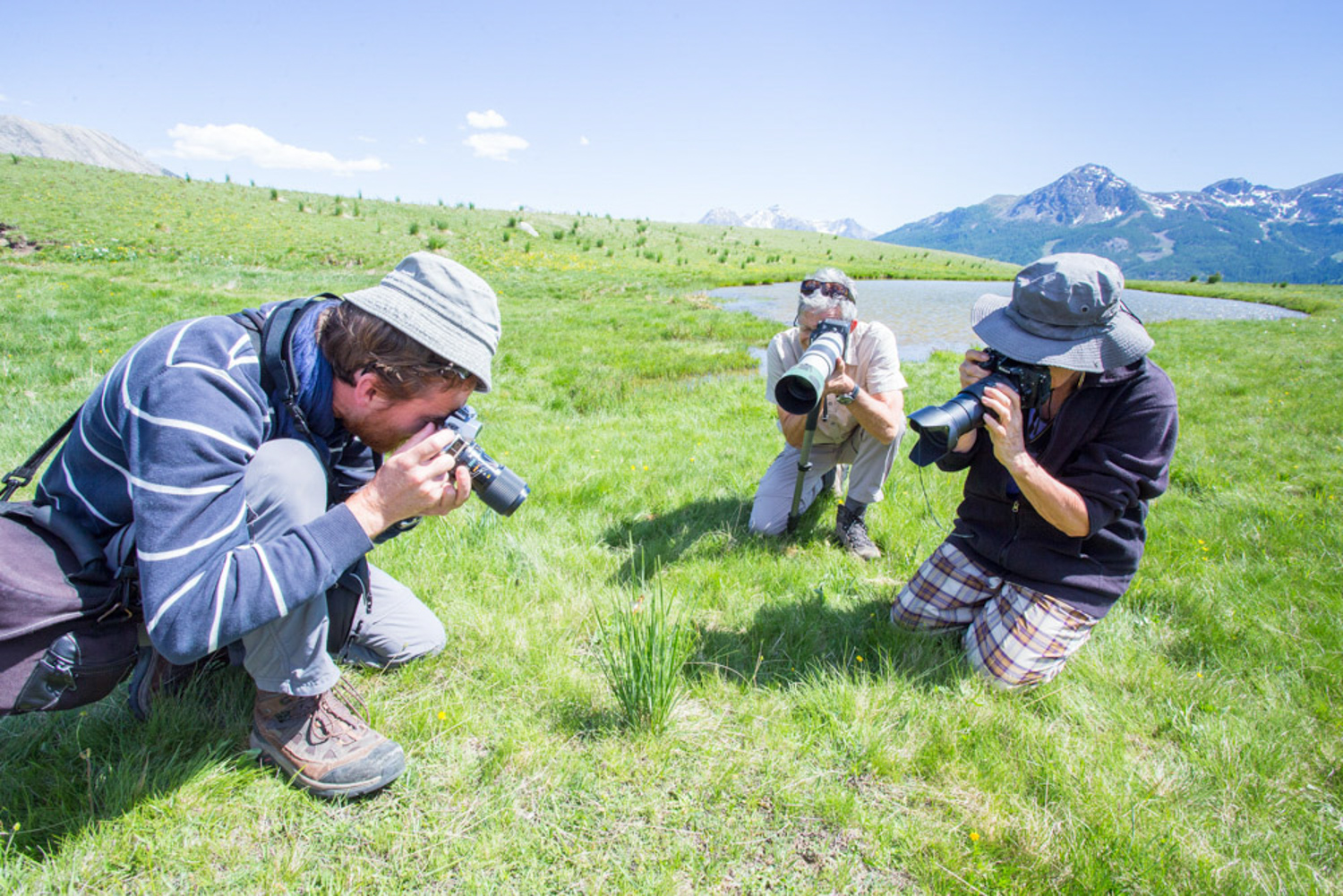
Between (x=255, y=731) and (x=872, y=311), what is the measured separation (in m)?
14.4

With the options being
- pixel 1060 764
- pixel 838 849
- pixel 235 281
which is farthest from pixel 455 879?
pixel 235 281

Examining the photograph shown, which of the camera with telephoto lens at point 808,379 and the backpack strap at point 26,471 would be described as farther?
the camera with telephoto lens at point 808,379

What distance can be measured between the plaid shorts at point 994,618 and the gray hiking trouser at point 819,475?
794 mm

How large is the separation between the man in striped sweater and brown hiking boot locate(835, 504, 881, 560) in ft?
7.88

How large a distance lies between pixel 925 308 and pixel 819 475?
551 inches

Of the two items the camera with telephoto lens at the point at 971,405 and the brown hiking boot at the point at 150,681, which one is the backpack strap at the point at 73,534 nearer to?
the brown hiking boot at the point at 150,681

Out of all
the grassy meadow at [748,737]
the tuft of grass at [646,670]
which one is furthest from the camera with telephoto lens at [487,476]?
the grassy meadow at [748,737]

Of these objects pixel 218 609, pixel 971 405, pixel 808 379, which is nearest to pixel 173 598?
pixel 218 609

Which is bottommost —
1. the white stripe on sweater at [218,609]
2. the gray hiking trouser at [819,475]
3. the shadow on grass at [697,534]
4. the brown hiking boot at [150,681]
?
the shadow on grass at [697,534]

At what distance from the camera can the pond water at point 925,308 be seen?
37.9ft

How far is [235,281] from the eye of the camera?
1184 cm

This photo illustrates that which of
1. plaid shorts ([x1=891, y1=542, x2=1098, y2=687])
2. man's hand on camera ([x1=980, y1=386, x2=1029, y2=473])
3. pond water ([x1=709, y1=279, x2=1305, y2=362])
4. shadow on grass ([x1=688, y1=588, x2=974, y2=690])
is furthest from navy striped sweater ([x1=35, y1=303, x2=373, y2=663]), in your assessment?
pond water ([x1=709, y1=279, x2=1305, y2=362])

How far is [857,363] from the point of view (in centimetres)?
354

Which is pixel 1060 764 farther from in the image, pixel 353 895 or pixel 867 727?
pixel 353 895
